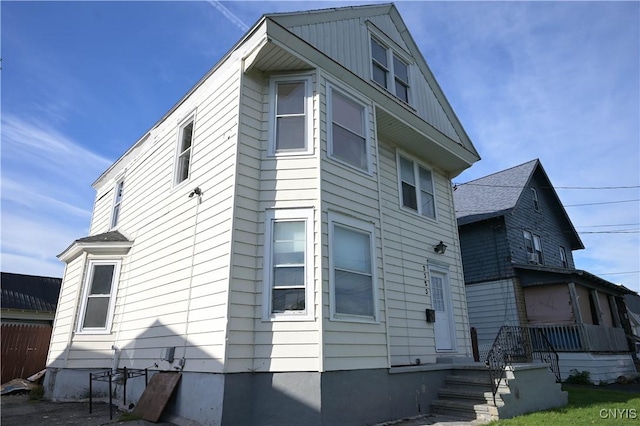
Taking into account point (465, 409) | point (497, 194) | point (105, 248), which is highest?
point (497, 194)

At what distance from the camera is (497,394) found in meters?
7.01

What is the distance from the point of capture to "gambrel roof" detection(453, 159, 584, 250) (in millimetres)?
17531

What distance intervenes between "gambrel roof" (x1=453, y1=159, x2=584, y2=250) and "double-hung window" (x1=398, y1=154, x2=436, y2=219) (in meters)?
7.13

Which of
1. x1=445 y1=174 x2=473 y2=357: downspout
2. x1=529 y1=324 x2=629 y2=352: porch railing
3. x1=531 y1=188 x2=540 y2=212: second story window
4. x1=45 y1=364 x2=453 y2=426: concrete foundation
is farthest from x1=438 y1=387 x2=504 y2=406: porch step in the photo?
x1=531 y1=188 x2=540 y2=212: second story window

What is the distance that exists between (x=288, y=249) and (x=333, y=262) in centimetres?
79

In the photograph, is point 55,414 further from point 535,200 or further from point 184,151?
point 535,200

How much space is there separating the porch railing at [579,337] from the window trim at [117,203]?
1416cm

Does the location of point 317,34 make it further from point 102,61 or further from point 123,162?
point 123,162

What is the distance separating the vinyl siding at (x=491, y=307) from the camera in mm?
15797

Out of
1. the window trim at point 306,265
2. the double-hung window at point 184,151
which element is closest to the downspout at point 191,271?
the double-hung window at point 184,151

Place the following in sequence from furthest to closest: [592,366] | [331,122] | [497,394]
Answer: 1. [592,366]
2. [331,122]
3. [497,394]

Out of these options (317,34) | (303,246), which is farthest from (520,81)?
(303,246)

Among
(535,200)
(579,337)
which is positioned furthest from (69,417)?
(535,200)

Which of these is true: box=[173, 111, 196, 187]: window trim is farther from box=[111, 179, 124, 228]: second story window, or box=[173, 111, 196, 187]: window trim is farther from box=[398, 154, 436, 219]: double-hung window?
box=[398, 154, 436, 219]: double-hung window
